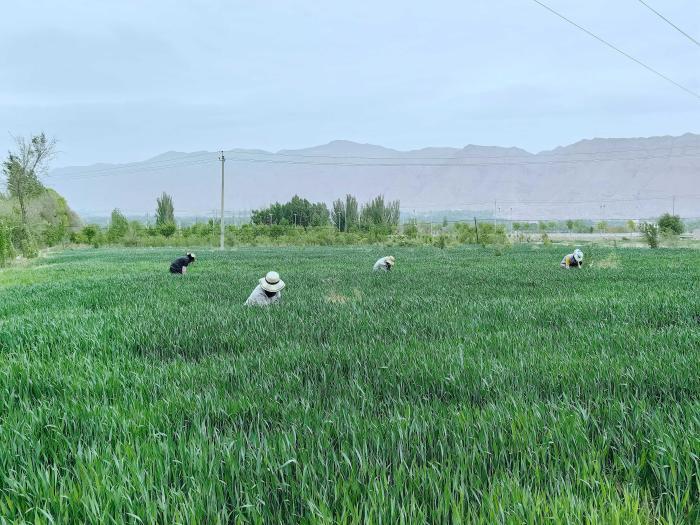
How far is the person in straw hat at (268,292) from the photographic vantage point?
829 cm

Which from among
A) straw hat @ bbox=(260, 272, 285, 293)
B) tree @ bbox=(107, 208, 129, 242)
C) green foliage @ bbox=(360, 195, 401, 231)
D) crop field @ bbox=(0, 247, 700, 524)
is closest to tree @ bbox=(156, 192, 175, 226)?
tree @ bbox=(107, 208, 129, 242)

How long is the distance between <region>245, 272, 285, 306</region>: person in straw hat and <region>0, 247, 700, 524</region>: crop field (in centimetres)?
148

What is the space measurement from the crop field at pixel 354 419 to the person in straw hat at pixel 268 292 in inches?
58.1

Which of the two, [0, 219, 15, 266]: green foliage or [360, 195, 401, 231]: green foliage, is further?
[360, 195, 401, 231]: green foliage

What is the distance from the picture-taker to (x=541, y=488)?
7.11ft

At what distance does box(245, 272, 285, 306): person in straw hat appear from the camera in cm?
829

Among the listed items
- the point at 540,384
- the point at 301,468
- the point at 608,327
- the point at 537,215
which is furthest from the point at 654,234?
the point at 537,215

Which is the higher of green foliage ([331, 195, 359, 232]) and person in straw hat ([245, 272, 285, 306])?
green foliage ([331, 195, 359, 232])

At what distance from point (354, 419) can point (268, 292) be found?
581cm

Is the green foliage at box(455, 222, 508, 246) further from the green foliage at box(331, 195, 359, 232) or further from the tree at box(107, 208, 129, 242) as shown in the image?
the green foliage at box(331, 195, 359, 232)

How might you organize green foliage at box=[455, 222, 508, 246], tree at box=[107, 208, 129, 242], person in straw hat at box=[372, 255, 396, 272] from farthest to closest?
tree at box=[107, 208, 129, 242] < green foliage at box=[455, 222, 508, 246] < person in straw hat at box=[372, 255, 396, 272]

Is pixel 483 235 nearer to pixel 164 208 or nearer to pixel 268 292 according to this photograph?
pixel 268 292

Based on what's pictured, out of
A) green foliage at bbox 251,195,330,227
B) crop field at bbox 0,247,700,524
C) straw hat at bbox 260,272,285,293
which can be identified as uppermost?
green foliage at bbox 251,195,330,227

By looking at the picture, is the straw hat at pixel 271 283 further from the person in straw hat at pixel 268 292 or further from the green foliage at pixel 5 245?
the green foliage at pixel 5 245
